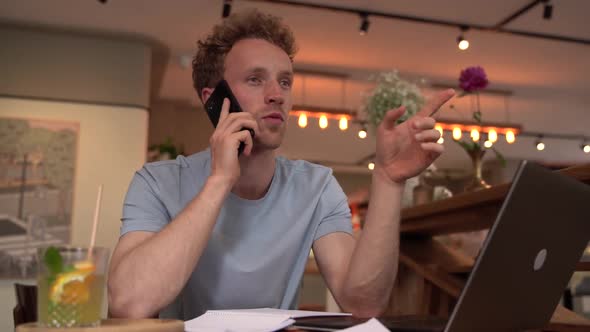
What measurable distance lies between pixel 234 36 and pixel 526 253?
0.98 m

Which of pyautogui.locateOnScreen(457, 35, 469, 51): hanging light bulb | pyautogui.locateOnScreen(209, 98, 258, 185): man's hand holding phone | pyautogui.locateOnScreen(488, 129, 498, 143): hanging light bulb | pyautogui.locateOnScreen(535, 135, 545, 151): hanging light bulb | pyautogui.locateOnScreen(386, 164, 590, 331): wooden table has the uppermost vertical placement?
pyautogui.locateOnScreen(457, 35, 469, 51): hanging light bulb

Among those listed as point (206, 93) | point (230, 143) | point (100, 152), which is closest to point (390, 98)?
point (206, 93)

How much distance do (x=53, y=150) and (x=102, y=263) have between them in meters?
4.08

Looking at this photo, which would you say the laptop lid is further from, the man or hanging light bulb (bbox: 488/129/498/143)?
hanging light bulb (bbox: 488/129/498/143)

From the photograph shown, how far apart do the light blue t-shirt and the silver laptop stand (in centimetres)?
47

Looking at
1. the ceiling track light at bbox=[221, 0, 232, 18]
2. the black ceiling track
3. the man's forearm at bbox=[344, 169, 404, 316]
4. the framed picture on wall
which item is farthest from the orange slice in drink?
the framed picture on wall

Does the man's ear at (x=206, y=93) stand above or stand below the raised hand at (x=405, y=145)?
above

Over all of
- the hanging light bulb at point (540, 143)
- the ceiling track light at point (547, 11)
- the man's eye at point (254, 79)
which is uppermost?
the ceiling track light at point (547, 11)

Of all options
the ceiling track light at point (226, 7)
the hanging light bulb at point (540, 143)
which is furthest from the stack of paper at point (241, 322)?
the hanging light bulb at point (540, 143)

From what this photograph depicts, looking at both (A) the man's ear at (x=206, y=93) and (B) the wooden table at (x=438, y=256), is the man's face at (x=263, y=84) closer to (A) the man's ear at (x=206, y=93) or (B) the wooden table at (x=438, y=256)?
(A) the man's ear at (x=206, y=93)

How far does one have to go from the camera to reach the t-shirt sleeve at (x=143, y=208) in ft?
4.04

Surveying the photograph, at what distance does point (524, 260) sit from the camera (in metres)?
0.75

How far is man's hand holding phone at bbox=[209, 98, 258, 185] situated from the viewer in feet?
3.81

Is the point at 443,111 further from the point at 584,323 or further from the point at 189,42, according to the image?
the point at 584,323
